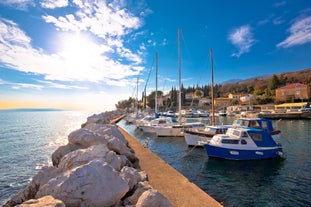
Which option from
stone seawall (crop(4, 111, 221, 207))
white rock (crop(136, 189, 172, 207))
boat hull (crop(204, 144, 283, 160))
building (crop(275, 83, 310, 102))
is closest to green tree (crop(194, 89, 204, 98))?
building (crop(275, 83, 310, 102))

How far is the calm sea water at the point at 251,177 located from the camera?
30.3 ft

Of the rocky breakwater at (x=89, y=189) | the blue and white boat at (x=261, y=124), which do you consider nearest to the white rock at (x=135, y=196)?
the rocky breakwater at (x=89, y=189)

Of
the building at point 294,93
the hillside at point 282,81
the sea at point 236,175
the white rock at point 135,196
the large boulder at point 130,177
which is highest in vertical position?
the hillside at point 282,81

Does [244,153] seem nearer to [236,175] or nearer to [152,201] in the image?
[236,175]

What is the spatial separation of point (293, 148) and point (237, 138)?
8373 millimetres

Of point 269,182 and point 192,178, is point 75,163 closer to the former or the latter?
point 192,178

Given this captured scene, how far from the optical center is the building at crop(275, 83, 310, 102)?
256 ft

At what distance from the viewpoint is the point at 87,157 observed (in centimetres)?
702

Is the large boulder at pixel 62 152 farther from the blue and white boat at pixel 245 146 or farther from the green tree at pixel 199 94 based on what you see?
the green tree at pixel 199 94

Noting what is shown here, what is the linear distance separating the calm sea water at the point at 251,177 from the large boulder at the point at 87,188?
19.4 ft

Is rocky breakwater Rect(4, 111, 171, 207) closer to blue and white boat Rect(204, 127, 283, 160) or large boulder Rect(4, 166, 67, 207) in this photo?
large boulder Rect(4, 166, 67, 207)

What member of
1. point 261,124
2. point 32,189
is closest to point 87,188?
point 32,189

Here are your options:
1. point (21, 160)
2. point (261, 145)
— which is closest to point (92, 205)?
point (261, 145)

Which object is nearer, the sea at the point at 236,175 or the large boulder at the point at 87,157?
the large boulder at the point at 87,157
